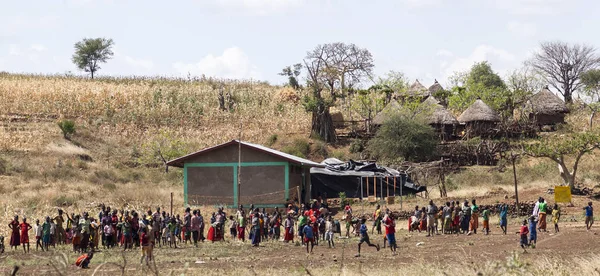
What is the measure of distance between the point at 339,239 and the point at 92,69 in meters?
67.5

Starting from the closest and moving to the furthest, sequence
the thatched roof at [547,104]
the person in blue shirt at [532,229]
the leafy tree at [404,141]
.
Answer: the person in blue shirt at [532,229], the leafy tree at [404,141], the thatched roof at [547,104]

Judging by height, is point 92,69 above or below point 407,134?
above

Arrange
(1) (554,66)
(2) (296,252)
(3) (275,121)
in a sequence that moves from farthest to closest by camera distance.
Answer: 1. (1) (554,66)
2. (3) (275,121)
3. (2) (296,252)

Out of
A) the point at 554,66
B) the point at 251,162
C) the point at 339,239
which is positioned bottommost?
the point at 339,239

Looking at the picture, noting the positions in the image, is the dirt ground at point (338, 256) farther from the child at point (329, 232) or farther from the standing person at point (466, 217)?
the standing person at point (466, 217)

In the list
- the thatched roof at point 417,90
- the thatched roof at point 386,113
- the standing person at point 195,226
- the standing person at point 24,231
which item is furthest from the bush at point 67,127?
the standing person at point 195,226

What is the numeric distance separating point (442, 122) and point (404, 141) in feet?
24.7

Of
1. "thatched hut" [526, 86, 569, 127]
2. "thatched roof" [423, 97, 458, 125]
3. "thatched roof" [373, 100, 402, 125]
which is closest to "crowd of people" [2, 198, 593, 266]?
"thatched roof" [373, 100, 402, 125]

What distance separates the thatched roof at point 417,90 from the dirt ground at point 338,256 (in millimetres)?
40430

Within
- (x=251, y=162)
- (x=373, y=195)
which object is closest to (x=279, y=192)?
(x=251, y=162)

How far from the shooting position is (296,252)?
952 inches

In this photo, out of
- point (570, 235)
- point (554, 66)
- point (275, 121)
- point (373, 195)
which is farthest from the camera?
point (554, 66)

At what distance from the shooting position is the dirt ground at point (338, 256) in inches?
750

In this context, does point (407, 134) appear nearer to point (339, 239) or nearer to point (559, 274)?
point (339, 239)
